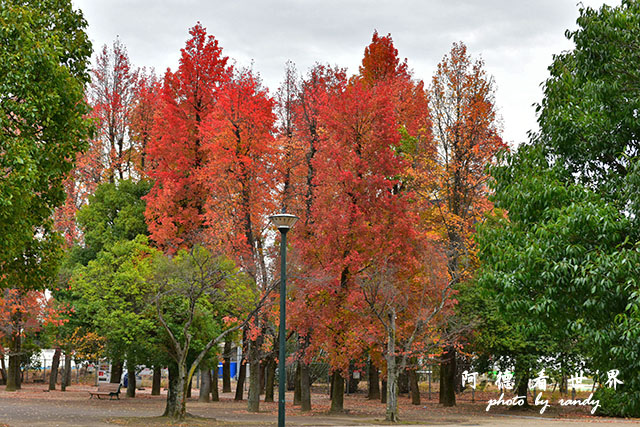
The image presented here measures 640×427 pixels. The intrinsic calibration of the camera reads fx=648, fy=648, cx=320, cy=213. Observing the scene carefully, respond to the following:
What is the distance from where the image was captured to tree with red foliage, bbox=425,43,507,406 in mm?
30016

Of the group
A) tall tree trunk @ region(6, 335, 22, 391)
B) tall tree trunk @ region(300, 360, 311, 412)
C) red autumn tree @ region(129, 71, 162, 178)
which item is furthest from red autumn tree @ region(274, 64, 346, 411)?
tall tree trunk @ region(6, 335, 22, 391)

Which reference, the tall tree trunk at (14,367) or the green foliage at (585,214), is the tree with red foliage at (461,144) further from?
the tall tree trunk at (14,367)

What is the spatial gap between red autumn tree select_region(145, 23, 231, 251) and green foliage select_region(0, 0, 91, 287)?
1417 centimetres

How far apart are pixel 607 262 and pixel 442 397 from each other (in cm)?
2840

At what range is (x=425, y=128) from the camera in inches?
1257

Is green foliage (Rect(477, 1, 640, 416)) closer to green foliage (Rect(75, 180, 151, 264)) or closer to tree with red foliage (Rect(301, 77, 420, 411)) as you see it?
tree with red foliage (Rect(301, 77, 420, 411))

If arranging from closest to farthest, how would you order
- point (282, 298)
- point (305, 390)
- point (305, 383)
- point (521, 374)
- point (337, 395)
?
point (282, 298)
point (337, 395)
point (305, 390)
point (305, 383)
point (521, 374)

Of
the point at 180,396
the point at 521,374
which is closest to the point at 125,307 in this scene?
the point at 180,396

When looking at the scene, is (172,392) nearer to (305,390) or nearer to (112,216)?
(305,390)

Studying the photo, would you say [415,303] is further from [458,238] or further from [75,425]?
[75,425]

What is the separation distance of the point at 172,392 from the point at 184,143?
1232 centimetres

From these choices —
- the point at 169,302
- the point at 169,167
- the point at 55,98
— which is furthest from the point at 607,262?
the point at 169,167

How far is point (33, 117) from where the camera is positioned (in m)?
12.8

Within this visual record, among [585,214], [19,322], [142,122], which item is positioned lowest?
[19,322]
